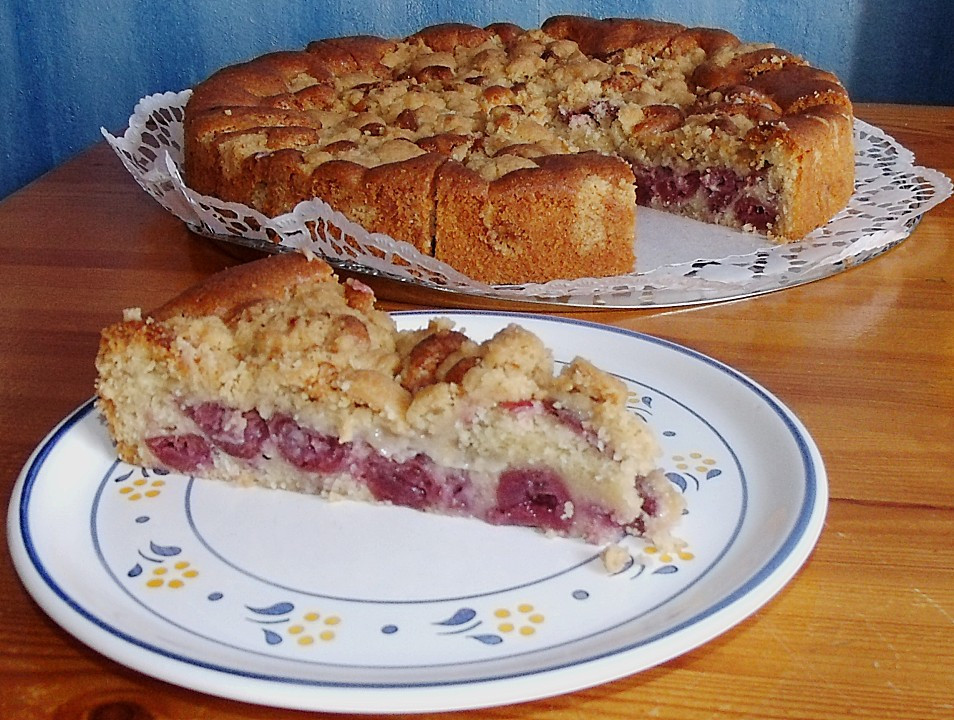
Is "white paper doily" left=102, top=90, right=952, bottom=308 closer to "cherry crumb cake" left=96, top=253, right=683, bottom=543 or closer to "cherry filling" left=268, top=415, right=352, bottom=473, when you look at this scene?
"cherry crumb cake" left=96, top=253, right=683, bottom=543

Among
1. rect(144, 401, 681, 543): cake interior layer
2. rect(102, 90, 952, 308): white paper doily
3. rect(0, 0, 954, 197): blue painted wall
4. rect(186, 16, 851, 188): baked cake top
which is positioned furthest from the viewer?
rect(0, 0, 954, 197): blue painted wall

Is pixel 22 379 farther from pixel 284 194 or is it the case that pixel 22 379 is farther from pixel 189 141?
pixel 189 141

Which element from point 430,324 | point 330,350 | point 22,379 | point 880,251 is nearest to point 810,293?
point 880,251

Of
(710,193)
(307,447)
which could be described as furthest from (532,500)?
(710,193)

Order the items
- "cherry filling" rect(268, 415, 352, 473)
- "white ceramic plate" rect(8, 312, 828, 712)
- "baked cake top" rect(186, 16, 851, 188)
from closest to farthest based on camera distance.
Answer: "white ceramic plate" rect(8, 312, 828, 712) < "cherry filling" rect(268, 415, 352, 473) < "baked cake top" rect(186, 16, 851, 188)

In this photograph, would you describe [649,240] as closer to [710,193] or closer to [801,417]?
[710,193]

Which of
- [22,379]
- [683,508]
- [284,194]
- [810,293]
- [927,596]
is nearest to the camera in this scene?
[927,596]

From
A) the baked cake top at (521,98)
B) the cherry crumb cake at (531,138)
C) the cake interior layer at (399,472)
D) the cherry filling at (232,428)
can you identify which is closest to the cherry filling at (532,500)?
the cake interior layer at (399,472)

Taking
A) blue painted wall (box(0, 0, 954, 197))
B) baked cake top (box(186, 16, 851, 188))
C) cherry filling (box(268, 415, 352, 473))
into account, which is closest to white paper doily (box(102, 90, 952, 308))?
baked cake top (box(186, 16, 851, 188))
